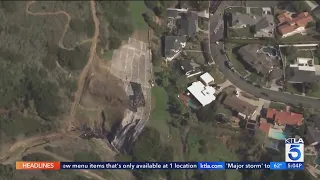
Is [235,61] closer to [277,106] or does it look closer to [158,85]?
[277,106]

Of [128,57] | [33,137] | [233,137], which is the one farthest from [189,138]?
[33,137]

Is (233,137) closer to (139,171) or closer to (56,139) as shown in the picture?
(139,171)

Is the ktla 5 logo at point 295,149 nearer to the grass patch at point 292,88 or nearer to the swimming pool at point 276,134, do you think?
the swimming pool at point 276,134

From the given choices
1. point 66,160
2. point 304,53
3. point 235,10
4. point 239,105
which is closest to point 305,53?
point 304,53

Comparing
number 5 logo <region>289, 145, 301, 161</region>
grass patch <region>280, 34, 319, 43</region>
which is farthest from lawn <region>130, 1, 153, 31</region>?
number 5 logo <region>289, 145, 301, 161</region>

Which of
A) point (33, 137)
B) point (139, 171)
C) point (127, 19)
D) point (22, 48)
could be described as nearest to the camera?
point (139, 171)

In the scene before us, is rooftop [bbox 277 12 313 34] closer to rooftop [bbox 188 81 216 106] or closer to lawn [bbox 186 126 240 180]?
rooftop [bbox 188 81 216 106]

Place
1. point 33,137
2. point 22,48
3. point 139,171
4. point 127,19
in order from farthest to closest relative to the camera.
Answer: point 127,19 < point 22,48 < point 33,137 < point 139,171
